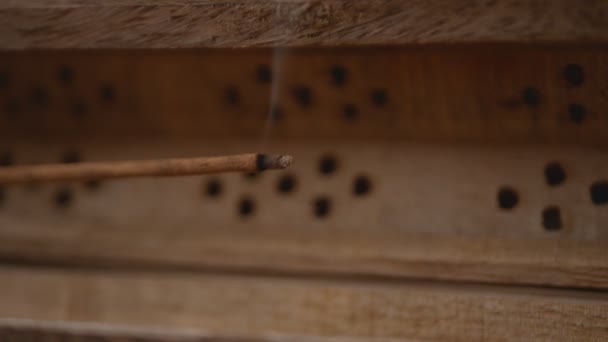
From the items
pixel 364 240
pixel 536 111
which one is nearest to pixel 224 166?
pixel 364 240

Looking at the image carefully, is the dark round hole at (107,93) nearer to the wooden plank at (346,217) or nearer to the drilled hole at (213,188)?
the wooden plank at (346,217)

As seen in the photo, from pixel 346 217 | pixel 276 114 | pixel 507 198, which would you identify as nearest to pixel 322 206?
pixel 346 217

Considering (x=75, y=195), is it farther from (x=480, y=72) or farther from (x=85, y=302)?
(x=480, y=72)

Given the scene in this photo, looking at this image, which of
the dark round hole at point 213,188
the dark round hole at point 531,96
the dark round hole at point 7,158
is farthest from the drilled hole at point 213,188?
the dark round hole at point 531,96

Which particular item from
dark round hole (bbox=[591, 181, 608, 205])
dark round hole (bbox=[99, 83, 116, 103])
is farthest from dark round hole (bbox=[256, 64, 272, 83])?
dark round hole (bbox=[591, 181, 608, 205])

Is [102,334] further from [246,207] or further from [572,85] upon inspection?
[572,85]
